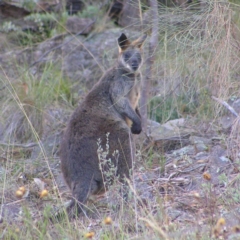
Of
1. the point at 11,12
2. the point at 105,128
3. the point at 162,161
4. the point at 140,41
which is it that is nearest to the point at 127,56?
the point at 140,41

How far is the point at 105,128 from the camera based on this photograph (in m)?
5.52

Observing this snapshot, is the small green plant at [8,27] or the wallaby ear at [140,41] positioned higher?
the wallaby ear at [140,41]

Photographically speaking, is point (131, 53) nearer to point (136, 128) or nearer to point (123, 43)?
point (123, 43)

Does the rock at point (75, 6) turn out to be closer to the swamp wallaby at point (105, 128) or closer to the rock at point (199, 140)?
the swamp wallaby at point (105, 128)

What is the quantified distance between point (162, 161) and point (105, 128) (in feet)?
2.49

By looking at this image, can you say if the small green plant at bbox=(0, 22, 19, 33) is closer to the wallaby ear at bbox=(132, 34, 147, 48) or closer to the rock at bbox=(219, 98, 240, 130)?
the wallaby ear at bbox=(132, 34, 147, 48)

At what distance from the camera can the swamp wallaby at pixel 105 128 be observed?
5.25 meters

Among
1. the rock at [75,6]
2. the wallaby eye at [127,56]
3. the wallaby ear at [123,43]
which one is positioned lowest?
the rock at [75,6]

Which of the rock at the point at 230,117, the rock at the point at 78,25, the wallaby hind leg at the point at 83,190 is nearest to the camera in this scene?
the wallaby hind leg at the point at 83,190

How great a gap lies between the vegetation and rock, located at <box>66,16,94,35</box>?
5.30 feet

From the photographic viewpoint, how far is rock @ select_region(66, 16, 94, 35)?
9.60 meters

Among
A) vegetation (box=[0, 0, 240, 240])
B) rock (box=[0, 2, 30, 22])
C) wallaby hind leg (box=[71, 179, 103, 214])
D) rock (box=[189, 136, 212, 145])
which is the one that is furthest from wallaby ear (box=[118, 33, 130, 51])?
rock (box=[0, 2, 30, 22])

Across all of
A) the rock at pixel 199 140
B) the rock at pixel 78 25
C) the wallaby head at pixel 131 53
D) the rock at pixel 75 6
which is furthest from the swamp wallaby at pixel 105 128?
the rock at pixel 75 6

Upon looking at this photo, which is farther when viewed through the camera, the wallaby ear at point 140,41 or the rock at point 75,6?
Answer: the rock at point 75,6
